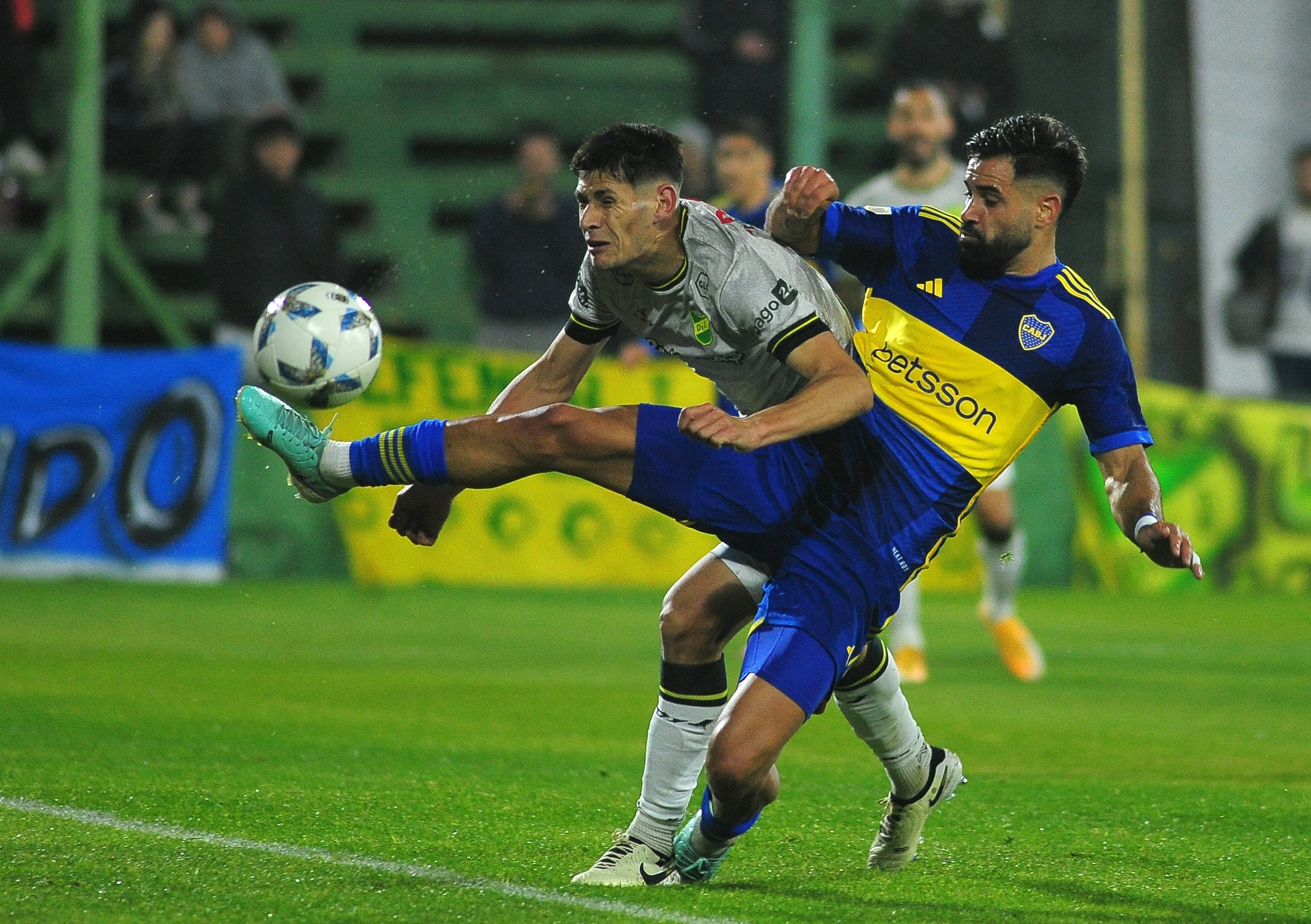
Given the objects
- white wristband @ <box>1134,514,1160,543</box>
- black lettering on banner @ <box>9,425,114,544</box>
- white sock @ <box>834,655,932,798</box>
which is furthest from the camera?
black lettering on banner @ <box>9,425,114,544</box>

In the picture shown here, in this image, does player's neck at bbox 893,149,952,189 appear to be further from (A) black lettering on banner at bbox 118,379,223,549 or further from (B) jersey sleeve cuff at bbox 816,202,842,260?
(A) black lettering on banner at bbox 118,379,223,549

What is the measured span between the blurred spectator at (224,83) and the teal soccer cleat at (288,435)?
955 centimetres

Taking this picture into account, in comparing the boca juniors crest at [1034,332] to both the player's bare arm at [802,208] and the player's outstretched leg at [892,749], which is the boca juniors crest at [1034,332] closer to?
the player's bare arm at [802,208]

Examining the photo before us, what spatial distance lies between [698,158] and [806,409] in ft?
26.4

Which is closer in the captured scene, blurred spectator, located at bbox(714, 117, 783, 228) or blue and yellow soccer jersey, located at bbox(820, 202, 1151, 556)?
blue and yellow soccer jersey, located at bbox(820, 202, 1151, 556)

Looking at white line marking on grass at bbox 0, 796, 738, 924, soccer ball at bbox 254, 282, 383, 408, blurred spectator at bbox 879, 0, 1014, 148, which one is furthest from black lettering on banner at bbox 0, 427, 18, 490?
blurred spectator at bbox 879, 0, 1014, 148

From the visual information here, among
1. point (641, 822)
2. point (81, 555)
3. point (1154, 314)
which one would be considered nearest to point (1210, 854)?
point (641, 822)

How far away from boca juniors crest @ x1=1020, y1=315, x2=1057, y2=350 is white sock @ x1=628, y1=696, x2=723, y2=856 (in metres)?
1.17

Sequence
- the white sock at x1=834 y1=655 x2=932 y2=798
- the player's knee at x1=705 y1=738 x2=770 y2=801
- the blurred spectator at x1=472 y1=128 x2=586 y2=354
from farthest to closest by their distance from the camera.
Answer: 1. the blurred spectator at x1=472 y1=128 x2=586 y2=354
2. the white sock at x1=834 y1=655 x2=932 y2=798
3. the player's knee at x1=705 y1=738 x2=770 y2=801

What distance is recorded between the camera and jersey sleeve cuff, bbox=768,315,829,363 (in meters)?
4.31

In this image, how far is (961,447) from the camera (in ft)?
15.0

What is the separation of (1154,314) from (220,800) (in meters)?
11.2

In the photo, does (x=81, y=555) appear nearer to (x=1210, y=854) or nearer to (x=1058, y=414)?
(x=1058, y=414)

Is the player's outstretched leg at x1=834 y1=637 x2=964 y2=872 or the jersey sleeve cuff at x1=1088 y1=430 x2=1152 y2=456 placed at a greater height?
the jersey sleeve cuff at x1=1088 y1=430 x2=1152 y2=456
